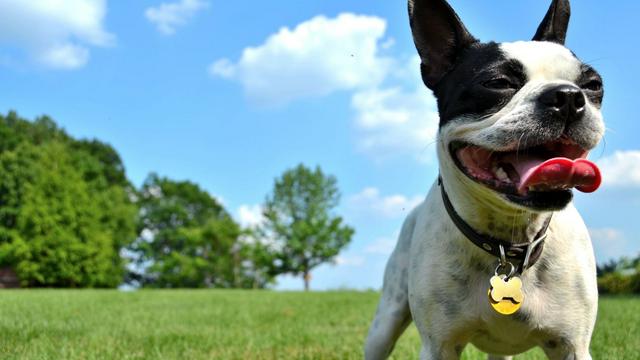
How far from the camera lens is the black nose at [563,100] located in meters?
3.29

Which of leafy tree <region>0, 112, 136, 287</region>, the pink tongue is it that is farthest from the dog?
leafy tree <region>0, 112, 136, 287</region>

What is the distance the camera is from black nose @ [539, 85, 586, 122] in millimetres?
3289

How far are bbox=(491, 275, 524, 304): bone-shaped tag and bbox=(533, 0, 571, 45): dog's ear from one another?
1.80 meters

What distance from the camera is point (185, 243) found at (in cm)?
6169

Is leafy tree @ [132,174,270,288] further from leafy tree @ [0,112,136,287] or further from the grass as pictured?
the grass

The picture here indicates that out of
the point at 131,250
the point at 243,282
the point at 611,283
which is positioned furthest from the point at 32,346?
the point at 131,250

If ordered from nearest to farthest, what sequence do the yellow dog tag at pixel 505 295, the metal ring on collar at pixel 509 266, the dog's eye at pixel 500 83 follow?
the dog's eye at pixel 500 83
the yellow dog tag at pixel 505 295
the metal ring on collar at pixel 509 266

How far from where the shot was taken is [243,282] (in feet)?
196

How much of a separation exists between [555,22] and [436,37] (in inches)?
36.7

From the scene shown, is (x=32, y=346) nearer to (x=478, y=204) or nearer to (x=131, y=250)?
(x=478, y=204)

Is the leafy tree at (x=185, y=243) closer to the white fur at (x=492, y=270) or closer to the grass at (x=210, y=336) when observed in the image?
the grass at (x=210, y=336)

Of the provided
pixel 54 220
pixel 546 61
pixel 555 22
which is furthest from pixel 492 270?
pixel 54 220

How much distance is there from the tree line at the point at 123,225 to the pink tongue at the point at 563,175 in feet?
155

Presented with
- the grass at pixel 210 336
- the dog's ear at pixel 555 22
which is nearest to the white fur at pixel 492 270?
the dog's ear at pixel 555 22
